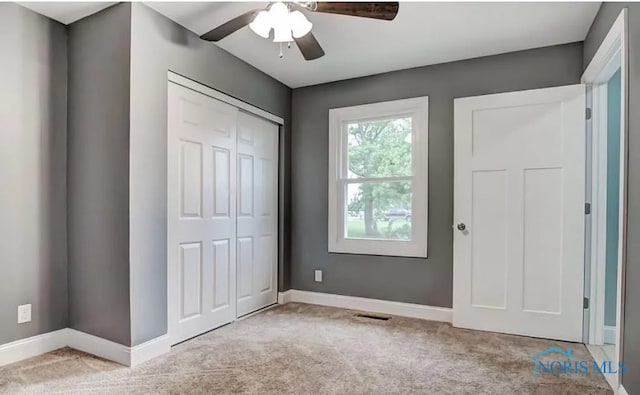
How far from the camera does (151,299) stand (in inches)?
102

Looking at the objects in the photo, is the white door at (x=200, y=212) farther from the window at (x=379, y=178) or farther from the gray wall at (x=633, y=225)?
the gray wall at (x=633, y=225)

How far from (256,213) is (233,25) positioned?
1888 millimetres

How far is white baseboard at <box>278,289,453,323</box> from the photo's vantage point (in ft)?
11.5

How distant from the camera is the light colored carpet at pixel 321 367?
7.11ft

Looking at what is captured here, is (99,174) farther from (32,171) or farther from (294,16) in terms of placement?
(294,16)

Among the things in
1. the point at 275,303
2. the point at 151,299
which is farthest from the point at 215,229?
the point at 275,303

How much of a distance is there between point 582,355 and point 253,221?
Answer: 285 cm

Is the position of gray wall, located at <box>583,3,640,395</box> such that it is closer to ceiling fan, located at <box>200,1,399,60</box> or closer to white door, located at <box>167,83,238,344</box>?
ceiling fan, located at <box>200,1,399,60</box>

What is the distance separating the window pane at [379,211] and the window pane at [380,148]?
14 cm

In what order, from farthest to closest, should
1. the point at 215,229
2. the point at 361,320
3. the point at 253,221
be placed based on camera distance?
the point at 253,221 < the point at 361,320 < the point at 215,229

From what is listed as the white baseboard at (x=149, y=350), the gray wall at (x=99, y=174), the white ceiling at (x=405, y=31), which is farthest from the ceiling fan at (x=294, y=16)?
the white baseboard at (x=149, y=350)

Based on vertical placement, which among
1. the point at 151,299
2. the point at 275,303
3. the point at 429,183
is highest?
the point at 429,183

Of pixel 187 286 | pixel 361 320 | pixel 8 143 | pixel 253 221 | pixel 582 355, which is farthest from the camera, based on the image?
pixel 253 221

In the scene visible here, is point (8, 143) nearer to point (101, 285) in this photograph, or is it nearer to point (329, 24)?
point (101, 285)
